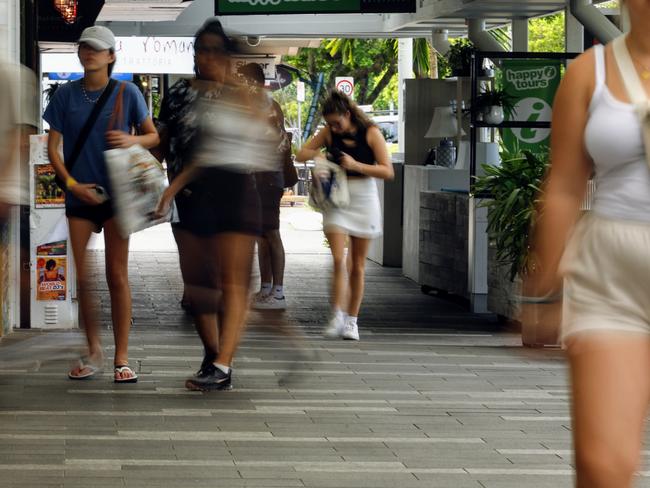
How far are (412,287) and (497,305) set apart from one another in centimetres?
315

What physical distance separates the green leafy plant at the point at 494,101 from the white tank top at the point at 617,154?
9081mm

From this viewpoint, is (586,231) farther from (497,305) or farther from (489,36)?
(489,36)

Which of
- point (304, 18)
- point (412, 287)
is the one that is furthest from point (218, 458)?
point (304, 18)

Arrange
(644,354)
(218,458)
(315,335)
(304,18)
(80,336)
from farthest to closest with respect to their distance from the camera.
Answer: (304,18) < (315,335) < (80,336) < (218,458) < (644,354)

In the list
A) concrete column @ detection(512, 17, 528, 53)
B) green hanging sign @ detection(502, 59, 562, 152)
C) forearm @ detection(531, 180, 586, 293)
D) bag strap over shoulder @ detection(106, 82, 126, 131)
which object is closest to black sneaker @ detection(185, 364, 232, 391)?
bag strap over shoulder @ detection(106, 82, 126, 131)

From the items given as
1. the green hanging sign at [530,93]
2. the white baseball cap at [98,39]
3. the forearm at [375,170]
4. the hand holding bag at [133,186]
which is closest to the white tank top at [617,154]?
the hand holding bag at [133,186]

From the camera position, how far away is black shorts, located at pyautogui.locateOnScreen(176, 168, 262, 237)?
24.7ft

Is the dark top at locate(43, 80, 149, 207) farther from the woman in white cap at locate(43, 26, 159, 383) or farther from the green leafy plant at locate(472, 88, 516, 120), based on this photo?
the green leafy plant at locate(472, 88, 516, 120)

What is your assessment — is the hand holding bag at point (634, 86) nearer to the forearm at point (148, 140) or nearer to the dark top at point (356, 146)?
the forearm at point (148, 140)

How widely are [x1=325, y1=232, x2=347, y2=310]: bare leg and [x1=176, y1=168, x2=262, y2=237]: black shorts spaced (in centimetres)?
A: 249

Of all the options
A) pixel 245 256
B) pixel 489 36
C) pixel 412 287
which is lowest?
pixel 412 287

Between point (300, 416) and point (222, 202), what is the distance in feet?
4.01

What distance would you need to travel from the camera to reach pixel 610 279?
10.9ft

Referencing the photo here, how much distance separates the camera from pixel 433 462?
606 cm
